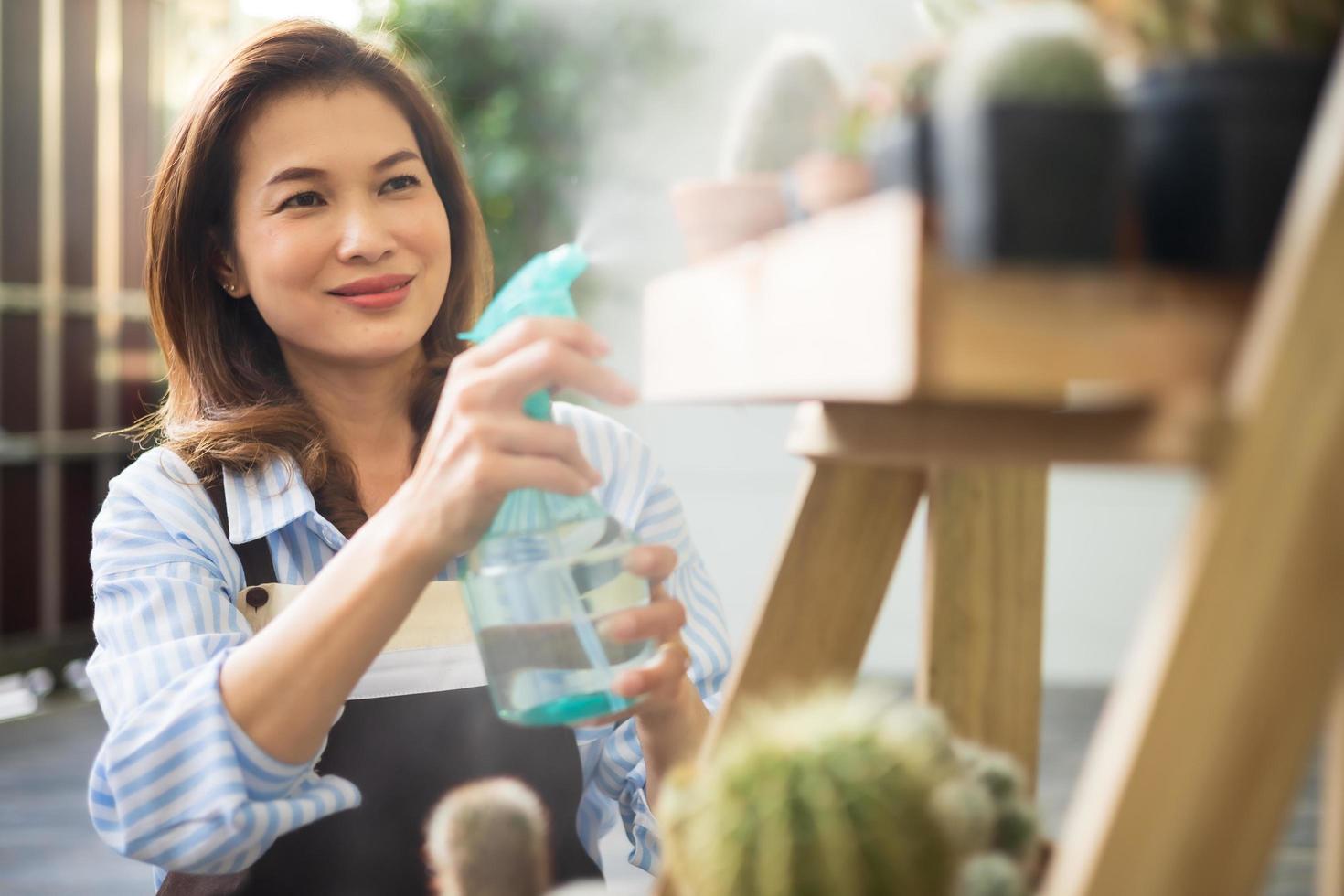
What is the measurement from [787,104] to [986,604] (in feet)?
0.91

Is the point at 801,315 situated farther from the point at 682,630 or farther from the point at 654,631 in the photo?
the point at 682,630

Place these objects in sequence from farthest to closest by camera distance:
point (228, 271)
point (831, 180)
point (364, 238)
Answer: point (228, 271)
point (364, 238)
point (831, 180)

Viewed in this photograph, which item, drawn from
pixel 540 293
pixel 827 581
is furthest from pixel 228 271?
pixel 827 581

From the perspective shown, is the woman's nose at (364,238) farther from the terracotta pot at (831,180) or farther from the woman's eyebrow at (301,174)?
the terracotta pot at (831,180)

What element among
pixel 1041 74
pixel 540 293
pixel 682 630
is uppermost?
pixel 1041 74

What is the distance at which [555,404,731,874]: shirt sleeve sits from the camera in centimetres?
118

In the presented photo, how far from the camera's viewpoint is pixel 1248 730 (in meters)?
0.35

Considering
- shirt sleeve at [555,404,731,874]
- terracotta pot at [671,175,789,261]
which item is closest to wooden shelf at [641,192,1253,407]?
terracotta pot at [671,175,789,261]

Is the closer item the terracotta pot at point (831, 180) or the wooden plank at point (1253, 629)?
the wooden plank at point (1253, 629)

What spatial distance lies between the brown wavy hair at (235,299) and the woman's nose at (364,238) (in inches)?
6.0

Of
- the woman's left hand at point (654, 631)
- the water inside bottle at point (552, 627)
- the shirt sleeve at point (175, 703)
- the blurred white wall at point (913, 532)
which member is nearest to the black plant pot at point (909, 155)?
the woman's left hand at point (654, 631)

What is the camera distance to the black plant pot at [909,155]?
37cm

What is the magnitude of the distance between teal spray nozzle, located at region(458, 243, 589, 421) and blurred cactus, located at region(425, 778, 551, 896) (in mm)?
200

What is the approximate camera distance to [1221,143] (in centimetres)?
36
